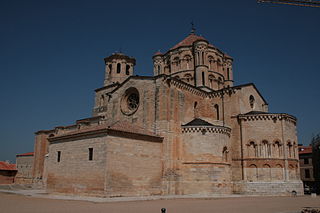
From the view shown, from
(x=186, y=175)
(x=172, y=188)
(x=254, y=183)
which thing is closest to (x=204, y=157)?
(x=186, y=175)

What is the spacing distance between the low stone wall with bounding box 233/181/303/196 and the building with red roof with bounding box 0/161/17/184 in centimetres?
3541

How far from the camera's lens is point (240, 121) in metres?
24.2

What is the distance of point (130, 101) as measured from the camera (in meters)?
25.3

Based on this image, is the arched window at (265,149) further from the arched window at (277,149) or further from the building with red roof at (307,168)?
the building with red roof at (307,168)

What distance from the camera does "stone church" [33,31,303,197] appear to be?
18.2 m

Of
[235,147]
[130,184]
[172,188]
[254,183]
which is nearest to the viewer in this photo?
[130,184]

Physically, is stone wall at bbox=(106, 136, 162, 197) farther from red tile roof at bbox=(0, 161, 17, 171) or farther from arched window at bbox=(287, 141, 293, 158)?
red tile roof at bbox=(0, 161, 17, 171)

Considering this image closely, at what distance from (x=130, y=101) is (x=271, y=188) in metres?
14.3

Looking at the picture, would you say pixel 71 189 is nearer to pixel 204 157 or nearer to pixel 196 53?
pixel 204 157

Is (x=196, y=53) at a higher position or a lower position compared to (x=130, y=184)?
higher

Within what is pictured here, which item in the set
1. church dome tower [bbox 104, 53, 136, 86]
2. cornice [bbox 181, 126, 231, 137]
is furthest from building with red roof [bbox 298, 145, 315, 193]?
church dome tower [bbox 104, 53, 136, 86]

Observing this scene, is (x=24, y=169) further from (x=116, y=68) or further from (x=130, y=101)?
(x=130, y=101)

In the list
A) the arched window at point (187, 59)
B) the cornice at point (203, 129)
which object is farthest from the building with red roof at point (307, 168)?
the cornice at point (203, 129)

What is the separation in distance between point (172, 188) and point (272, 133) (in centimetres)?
1023
